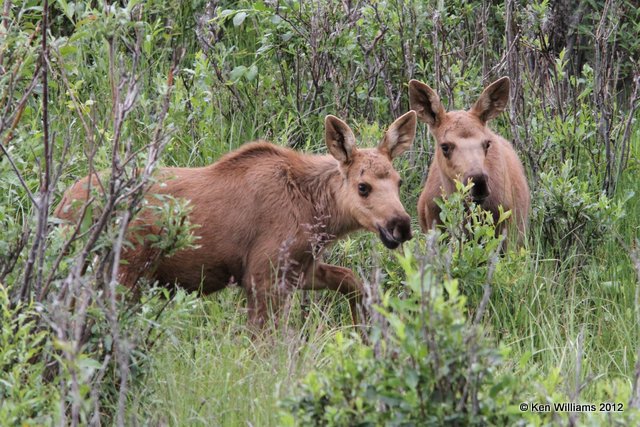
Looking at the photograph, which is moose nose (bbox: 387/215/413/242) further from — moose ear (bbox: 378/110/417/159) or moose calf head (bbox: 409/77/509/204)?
moose calf head (bbox: 409/77/509/204)

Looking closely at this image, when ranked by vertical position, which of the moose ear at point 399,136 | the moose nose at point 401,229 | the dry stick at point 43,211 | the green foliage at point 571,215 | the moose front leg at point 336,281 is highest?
the dry stick at point 43,211

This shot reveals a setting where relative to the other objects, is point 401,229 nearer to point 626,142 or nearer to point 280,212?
point 280,212

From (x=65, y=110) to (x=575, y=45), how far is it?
5.23 metres

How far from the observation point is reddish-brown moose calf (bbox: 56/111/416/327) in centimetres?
731

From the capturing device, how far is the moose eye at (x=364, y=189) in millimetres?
7441

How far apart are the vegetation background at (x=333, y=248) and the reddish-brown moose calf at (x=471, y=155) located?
262 mm

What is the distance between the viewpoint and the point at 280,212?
24.7 ft

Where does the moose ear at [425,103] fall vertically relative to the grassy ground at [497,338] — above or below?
above


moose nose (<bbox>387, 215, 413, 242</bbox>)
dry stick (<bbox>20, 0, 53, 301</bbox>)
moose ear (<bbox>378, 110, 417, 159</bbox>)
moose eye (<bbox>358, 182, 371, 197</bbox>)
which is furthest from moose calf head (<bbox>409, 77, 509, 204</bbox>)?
dry stick (<bbox>20, 0, 53, 301</bbox>)

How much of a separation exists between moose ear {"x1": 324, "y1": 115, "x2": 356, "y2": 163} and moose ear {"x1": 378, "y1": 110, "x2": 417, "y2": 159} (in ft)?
0.74

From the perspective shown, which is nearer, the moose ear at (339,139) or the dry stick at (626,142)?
the moose ear at (339,139)

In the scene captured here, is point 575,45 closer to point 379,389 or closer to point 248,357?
point 248,357

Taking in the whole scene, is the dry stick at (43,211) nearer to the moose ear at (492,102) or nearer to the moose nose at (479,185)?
the moose nose at (479,185)

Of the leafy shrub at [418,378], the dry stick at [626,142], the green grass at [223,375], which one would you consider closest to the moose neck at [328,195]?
the green grass at [223,375]
